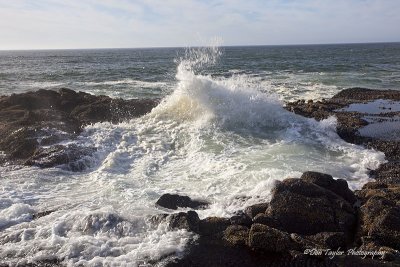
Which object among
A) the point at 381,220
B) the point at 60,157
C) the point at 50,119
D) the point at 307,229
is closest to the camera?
the point at 381,220

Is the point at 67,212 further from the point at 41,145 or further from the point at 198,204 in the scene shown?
the point at 41,145

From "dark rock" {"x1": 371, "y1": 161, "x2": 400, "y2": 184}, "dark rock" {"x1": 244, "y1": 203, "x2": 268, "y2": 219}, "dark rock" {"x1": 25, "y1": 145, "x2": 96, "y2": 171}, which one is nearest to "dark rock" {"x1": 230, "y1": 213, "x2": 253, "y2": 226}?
"dark rock" {"x1": 244, "y1": 203, "x2": 268, "y2": 219}

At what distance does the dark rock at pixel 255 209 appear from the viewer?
7.92 meters

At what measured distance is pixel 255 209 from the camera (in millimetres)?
7980

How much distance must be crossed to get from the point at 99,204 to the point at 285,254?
4.44 metres

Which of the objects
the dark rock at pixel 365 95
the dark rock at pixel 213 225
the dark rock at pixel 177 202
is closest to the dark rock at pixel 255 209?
the dark rock at pixel 213 225

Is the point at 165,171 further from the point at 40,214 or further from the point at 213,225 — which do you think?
the point at 213,225

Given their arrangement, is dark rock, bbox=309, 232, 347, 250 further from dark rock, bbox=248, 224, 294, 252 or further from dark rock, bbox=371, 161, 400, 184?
dark rock, bbox=371, 161, 400, 184

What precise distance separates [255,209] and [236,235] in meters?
1.09

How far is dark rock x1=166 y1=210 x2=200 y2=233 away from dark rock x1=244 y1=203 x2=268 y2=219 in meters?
1.15

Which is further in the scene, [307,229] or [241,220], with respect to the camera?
[241,220]

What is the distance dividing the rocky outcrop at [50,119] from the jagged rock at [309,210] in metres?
6.53

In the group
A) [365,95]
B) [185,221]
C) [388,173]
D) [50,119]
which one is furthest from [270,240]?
[365,95]

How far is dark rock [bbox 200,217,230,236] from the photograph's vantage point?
7273 mm
